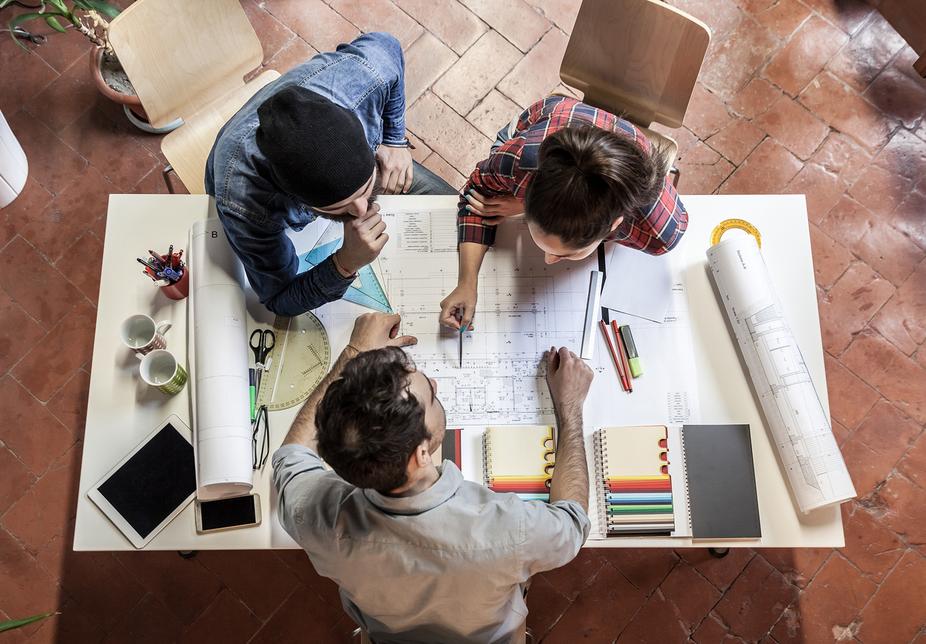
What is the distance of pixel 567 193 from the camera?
1.57 metres

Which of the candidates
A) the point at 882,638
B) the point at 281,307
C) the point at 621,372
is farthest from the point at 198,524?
the point at 882,638

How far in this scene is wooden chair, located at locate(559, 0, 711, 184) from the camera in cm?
198

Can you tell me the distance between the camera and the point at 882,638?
8.22ft

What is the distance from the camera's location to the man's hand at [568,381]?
1777 mm

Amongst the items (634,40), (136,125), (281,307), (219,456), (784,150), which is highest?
Result: (634,40)

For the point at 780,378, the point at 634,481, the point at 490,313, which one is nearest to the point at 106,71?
the point at 490,313

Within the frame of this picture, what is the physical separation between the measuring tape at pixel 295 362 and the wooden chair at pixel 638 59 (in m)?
1.21

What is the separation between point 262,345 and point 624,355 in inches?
39.3

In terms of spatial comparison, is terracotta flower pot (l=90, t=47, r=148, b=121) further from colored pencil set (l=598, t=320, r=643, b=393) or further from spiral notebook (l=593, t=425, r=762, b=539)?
spiral notebook (l=593, t=425, r=762, b=539)

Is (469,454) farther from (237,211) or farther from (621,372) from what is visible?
(237,211)

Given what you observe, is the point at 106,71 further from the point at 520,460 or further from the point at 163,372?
the point at 520,460

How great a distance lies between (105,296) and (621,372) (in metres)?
1.45

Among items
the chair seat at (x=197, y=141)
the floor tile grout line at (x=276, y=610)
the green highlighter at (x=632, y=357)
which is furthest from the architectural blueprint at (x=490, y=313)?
the floor tile grout line at (x=276, y=610)

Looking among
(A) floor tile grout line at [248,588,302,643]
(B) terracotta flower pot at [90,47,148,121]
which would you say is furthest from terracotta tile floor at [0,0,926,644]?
(B) terracotta flower pot at [90,47,148,121]
